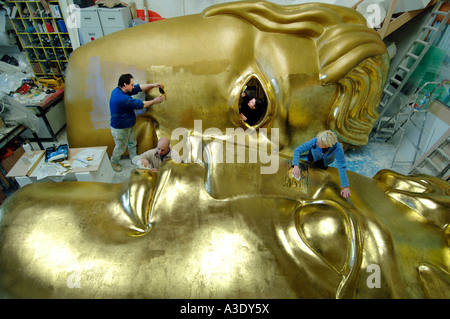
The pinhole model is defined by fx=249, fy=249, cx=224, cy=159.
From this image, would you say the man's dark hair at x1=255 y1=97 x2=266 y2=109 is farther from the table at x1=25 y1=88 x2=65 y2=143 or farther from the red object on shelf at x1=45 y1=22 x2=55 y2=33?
→ the red object on shelf at x1=45 y1=22 x2=55 y2=33

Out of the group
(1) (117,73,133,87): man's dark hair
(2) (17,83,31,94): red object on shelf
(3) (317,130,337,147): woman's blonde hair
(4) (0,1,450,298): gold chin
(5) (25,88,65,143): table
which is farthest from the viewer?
(2) (17,83,31,94): red object on shelf

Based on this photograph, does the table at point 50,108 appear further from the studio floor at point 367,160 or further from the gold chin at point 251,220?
the gold chin at point 251,220

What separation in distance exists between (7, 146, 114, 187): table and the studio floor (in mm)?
394

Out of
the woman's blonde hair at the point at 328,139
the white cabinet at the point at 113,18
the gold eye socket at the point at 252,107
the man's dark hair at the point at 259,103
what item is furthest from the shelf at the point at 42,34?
the woman's blonde hair at the point at 328,139

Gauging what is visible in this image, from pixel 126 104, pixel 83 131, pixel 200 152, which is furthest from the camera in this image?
pixel 83 131

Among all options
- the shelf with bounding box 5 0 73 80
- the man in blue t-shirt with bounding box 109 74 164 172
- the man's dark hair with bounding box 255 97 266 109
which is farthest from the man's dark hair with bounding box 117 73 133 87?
the shelf with bounding box 5 0 73 80

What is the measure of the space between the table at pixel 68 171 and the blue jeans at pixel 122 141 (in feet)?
0.62

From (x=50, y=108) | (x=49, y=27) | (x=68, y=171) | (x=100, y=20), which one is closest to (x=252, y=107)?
(x=68, y=171)

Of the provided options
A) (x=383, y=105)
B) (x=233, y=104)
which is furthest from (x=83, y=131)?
(x=383, y=105)

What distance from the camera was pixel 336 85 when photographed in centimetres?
263

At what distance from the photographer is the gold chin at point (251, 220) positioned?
3.87 feet

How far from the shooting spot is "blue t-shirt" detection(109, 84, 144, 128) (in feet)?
8.47
